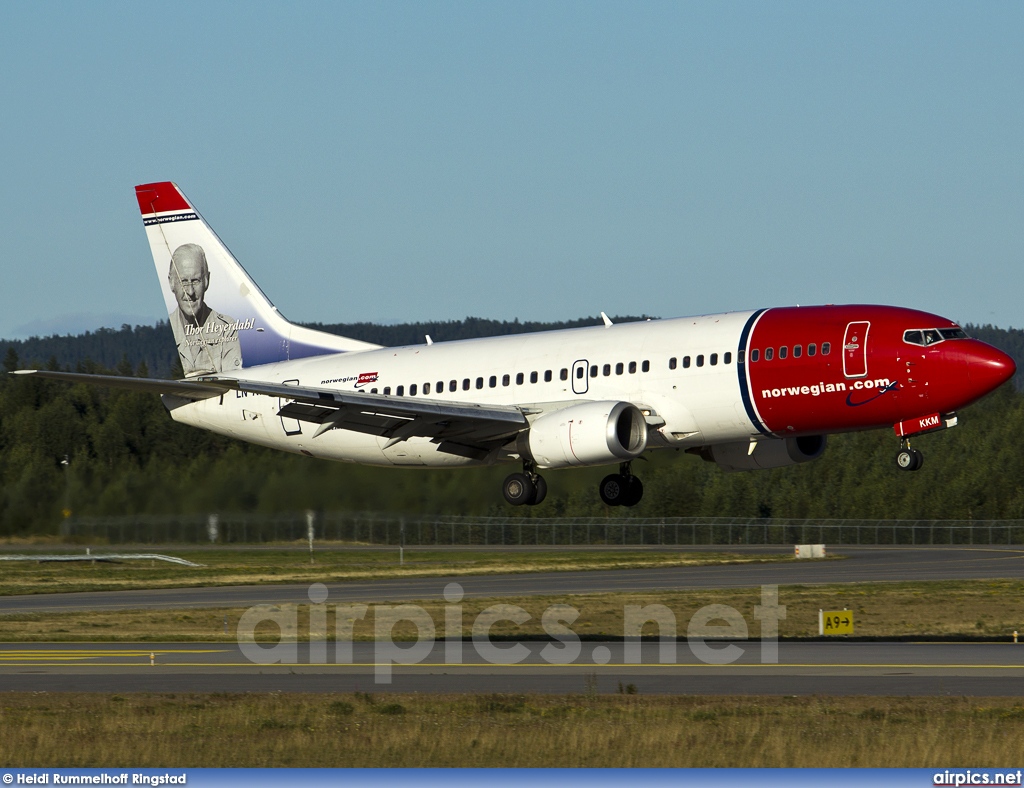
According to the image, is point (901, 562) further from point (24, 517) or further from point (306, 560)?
point (24, 517)

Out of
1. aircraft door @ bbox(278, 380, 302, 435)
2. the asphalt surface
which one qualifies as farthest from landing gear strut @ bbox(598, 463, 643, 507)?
aircraft door @ bbox(278, 380, 302, 435)

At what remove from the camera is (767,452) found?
41531 millimetres

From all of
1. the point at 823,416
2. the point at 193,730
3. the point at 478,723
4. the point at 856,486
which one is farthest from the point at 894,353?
the point at 856,486

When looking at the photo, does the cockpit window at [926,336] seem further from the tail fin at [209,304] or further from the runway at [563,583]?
the runway at [563,583]

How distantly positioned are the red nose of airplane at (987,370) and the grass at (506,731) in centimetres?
969

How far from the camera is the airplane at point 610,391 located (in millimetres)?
37500

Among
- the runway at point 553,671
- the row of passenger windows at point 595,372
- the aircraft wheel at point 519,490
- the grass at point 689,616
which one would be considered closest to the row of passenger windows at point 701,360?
the row of passenger windows at point 595,372

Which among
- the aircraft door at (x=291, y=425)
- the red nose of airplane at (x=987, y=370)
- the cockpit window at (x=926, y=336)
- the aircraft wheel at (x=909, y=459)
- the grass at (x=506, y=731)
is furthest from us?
the aircraft door at (x=291, y=425)

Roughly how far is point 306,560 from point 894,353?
47.7 meters

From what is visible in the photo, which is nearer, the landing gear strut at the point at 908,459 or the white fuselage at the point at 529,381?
the landing gear strut at the point at 908,459

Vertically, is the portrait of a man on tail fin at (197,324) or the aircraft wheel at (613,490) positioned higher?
the portrait of a man on tail fin at (197,324)

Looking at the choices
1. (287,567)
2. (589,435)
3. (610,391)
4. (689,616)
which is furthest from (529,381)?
(287,567)

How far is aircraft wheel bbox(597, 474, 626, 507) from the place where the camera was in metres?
42.4

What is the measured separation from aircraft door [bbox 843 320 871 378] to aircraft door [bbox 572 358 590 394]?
702 centimetres
